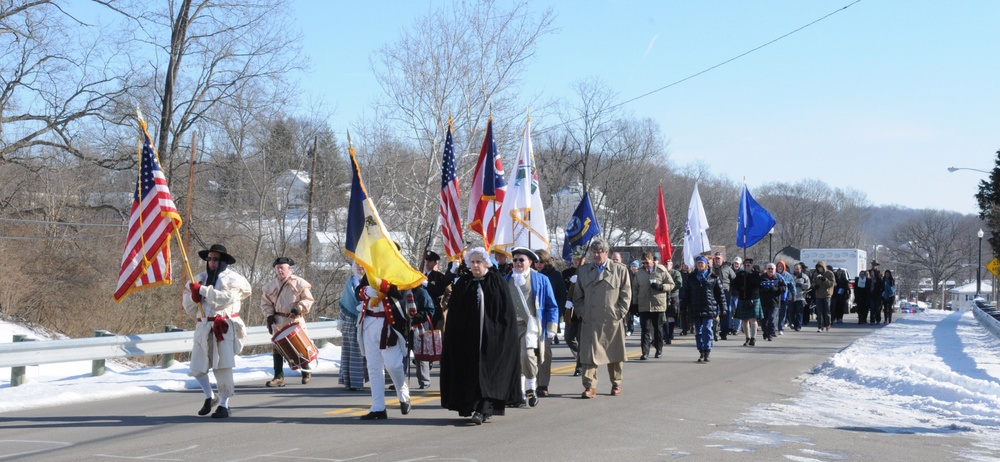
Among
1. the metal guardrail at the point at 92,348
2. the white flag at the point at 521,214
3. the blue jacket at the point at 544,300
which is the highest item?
the white flag at the point at 521,214

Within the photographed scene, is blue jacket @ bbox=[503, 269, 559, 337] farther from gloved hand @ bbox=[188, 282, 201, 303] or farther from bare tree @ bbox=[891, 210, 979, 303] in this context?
bare tree @ bbox=[891, 210, 979, 303]

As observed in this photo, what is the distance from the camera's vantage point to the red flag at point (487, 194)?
1557cm

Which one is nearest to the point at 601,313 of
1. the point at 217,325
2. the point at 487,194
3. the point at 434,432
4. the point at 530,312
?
the point at 530,312

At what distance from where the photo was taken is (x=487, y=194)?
51.2 feet

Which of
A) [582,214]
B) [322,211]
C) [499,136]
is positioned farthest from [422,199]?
[322,211]

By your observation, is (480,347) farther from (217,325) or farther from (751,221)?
(751,221)

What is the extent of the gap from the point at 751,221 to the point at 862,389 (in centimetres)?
1456

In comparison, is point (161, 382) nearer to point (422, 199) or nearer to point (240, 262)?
point (422, 199)

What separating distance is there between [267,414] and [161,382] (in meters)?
3.57

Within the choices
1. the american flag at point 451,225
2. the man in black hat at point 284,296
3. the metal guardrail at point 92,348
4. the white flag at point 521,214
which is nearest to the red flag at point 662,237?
the white flag at point 521,214

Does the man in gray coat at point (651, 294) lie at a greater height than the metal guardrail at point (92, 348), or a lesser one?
greater

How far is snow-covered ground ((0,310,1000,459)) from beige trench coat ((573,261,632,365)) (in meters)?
1.84

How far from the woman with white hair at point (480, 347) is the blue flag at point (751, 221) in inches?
735

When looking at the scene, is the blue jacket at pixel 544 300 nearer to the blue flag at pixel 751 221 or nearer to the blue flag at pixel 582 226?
the blue flag at pixel 582 226
